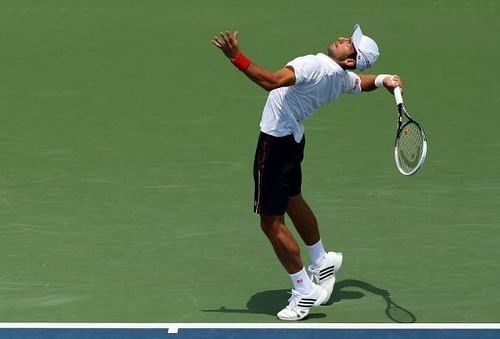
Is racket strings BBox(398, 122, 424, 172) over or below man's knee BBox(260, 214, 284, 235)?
over

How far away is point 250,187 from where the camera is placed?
39.3ft

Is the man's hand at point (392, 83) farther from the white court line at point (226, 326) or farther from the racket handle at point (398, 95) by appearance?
the white court line at point (226, 326)

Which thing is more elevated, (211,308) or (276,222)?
(276,222)

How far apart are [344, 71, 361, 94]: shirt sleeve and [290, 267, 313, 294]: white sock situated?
138cm

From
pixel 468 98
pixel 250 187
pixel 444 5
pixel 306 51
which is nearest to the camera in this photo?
pixel 250 187

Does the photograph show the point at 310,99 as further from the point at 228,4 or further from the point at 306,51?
the point at 228,4

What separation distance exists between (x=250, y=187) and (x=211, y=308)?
2769 mm

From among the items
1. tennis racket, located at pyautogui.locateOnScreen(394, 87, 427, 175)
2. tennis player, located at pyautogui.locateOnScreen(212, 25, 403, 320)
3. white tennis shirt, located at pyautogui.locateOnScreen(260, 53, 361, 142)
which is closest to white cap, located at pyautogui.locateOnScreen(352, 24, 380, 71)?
tennis player, located at pyautogui.locateOnScreen(212, 25, 403, 320)

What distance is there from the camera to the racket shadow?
9.17 m

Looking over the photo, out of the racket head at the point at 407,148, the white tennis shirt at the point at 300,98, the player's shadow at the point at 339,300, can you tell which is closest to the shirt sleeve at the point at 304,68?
the white tennis shirt at the point at 300,98

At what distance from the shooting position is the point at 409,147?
9148 millimetres

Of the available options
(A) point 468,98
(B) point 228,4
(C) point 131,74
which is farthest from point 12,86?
(A) point 468,98

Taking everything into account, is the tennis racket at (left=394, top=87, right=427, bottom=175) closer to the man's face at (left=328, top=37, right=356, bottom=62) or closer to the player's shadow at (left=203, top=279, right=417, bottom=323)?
the man's face at (left=328, top=37, right=356, bottom=62)

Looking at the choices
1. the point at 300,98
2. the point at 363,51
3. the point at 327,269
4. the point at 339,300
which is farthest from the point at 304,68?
the point at 339,300
